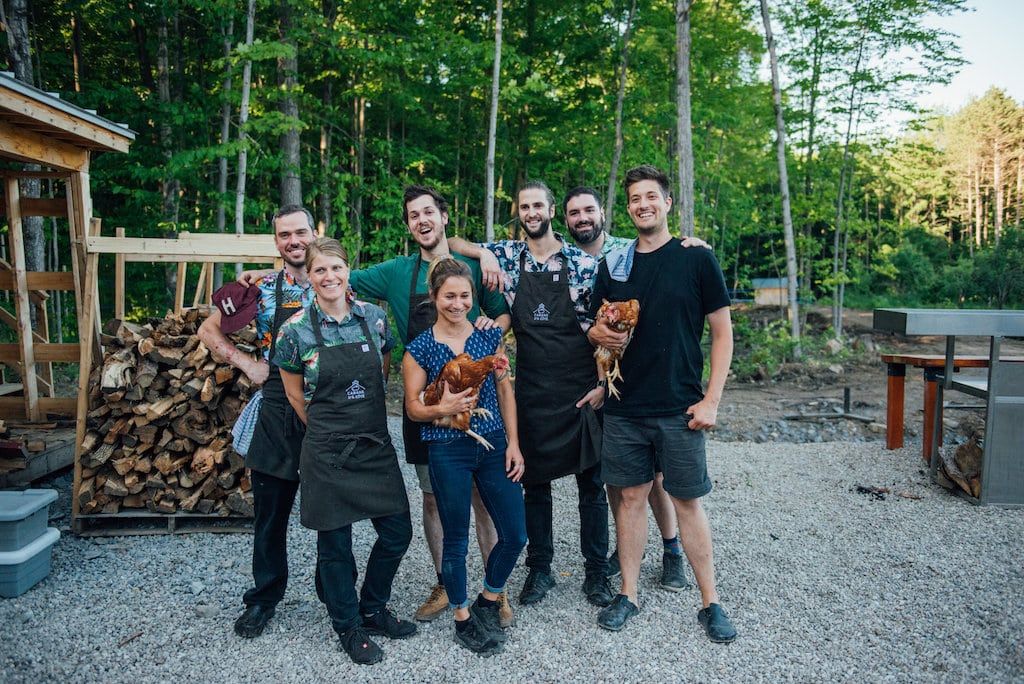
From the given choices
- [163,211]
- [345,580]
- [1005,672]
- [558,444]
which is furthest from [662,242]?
[163,211]

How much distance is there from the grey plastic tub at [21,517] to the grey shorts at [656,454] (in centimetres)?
320

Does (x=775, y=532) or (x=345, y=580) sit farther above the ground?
(x=345, y=580)

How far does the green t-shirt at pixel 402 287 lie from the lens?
133 inches

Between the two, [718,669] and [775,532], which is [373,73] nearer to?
[775,532]

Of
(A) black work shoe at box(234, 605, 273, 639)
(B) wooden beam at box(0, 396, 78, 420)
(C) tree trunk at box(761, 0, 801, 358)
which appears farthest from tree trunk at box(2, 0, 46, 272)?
(C) tree trunk at box(761, 0, 801, 358)

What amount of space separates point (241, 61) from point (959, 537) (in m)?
9.65

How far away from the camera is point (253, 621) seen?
10.5ft

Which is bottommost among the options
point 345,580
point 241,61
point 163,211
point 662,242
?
point 345,580

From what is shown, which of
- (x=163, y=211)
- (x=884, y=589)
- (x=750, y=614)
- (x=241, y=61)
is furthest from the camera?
(x=163, y=211)

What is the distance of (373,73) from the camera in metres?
11.8

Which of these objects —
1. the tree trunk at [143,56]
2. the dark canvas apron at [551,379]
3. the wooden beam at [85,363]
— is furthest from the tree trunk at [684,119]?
the tree trunk at [143,56]

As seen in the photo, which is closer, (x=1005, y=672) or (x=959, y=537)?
(x=1005, y=672)

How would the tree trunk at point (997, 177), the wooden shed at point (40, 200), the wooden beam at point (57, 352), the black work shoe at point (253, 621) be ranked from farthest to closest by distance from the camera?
the tree trunk at point (997, 177) < the wooden beam at point (57, 352) < the wooden shed at point (40, 200) < the black work shoe at point (253, 621)

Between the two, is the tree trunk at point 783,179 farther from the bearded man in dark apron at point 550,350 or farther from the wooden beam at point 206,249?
the wooden beam at point 206,249
